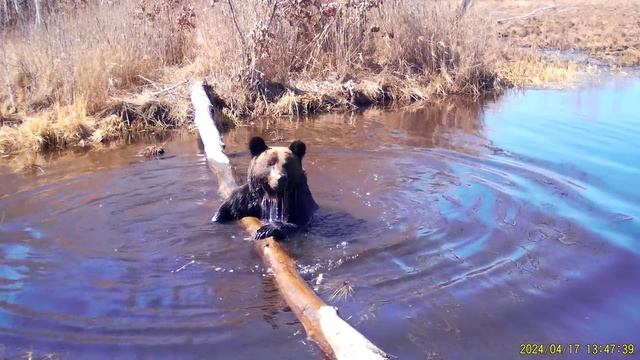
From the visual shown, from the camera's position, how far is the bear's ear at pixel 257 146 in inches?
260

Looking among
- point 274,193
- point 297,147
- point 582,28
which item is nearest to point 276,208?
point 274,193

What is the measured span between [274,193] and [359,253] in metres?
1.10

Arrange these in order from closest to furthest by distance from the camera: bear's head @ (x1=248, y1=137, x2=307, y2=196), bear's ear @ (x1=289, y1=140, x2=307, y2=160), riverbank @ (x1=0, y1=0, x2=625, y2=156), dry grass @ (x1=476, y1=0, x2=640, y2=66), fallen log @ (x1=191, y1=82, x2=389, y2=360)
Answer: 1. fallen log @ (x1=191, y1=82, x2=389, y2=360)
2. bear's head @ (x1=248, y1=137, x2=307, y2=196)
3. bear's ear @ (x1=289, y1=140, x2=307, y2=160)
4. riverbank @ (x1=0, y1=0, x2=625, y2=156)
5. dry grass @ (x1=476, y1=0, x2=640, y2=66)

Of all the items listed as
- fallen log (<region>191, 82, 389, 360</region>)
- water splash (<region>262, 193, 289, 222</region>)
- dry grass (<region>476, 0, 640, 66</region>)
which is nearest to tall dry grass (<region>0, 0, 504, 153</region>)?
dry grass (<region>476, 0, 640, 66</region>)

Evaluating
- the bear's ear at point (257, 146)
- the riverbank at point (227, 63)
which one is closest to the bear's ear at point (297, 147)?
the bear's ear at point (257, 146)

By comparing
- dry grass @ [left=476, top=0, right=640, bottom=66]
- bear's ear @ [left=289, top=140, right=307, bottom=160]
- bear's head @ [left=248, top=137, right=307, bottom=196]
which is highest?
dry grass @ [left=476, top=0, right=640, bottom=66]

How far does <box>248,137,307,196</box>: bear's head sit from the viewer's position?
20.6ft

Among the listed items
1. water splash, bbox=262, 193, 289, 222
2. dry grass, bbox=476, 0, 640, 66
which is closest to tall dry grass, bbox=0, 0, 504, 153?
dry grass, bbox=476, 0, 640, 66

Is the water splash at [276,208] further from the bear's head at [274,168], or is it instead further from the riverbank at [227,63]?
the riverbank at [227,63]

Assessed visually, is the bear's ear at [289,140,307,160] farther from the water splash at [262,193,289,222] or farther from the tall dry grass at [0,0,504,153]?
the tall dry grass at [0,0,504,153]

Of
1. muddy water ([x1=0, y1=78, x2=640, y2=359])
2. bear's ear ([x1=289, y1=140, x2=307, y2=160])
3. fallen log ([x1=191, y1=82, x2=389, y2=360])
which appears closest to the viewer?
fallen log ([x1=191, y1=82, x2=389, y2=360])

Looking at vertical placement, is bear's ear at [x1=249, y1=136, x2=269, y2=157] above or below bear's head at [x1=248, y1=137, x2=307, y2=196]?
above

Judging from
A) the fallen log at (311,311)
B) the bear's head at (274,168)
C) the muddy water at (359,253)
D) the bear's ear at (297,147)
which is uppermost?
the bear's ear at (297,147)

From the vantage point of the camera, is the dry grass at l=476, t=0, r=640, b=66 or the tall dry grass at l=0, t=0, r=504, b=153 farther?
the dry grass at l=476, t=0, r=640, b=66
